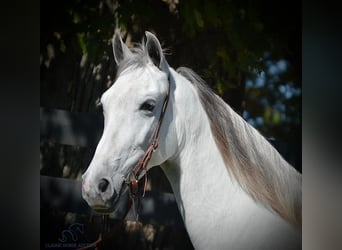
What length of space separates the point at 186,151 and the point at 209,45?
756mm

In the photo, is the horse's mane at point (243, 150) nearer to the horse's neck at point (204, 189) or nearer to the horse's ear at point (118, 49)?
the horse's neck at point (204, 189)

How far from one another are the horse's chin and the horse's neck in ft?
0.99

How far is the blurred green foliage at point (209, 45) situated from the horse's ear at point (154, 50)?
202mm

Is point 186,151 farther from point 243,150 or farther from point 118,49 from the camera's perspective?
point 118,49

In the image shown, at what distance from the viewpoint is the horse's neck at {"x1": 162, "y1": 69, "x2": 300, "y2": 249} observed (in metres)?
3.25

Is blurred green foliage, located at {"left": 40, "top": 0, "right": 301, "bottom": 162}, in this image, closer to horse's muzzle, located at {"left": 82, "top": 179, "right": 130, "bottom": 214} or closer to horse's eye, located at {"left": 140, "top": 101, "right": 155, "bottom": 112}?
horse's eye, located at {"left": 140, "top": 101, "right": 155, "bottom": 112}

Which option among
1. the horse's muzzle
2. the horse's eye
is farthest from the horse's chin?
the horse's eye

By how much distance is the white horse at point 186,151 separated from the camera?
3.10 m

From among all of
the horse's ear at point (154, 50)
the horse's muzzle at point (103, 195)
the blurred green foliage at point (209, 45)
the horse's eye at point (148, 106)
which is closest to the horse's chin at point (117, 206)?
the horse's muzzle at point (103, 195)
